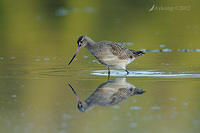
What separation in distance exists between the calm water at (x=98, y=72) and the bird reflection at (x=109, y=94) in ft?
0.06

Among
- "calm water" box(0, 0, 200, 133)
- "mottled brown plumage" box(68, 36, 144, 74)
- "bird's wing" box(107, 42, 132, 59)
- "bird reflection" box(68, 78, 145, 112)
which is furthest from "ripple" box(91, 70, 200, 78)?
"bird reflection" box(68, 78, 145, 112)

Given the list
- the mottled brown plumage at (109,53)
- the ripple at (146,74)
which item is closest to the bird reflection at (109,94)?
the ripple at (146,74)

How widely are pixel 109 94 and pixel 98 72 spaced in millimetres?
2351

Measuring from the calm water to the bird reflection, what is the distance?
0.06 feet

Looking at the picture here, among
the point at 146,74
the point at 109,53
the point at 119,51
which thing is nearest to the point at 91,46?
the point at 109,53

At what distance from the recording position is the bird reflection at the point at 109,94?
8191 mm

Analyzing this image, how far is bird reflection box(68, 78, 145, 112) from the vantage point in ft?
26.9

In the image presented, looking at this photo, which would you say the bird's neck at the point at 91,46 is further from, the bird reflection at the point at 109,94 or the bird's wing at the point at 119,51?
the bird reflection at the point at 109,94

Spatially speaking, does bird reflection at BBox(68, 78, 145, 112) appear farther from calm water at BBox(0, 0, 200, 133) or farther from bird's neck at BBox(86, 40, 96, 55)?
bird's neck at BBox(86, 40, 96, 55)

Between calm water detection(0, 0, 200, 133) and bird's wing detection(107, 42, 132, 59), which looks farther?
bird's wing detection(107, 42, 132, 59)

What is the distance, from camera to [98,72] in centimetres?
1108

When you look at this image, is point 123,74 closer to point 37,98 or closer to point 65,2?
point 37,98

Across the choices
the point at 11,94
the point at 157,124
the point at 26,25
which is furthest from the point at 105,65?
the point at 26,25

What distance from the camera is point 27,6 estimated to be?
74.3 feet
